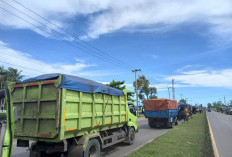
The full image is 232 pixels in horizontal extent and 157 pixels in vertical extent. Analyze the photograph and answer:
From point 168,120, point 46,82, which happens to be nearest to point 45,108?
point 46,82

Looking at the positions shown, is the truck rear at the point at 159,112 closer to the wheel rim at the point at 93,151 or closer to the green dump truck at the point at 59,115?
the green dump truck at the point at 59,115

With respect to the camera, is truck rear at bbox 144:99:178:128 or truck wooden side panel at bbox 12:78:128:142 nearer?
truck wooden side panel at bbox 12:78:128:142

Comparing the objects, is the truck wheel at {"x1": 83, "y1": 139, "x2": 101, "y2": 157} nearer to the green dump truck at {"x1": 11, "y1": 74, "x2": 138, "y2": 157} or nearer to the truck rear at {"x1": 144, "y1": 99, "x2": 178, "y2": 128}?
the green dump truck at {"x1": 11, "y1": 74, "x2": 138, "y2": 157}

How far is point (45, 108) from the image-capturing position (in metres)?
4.79

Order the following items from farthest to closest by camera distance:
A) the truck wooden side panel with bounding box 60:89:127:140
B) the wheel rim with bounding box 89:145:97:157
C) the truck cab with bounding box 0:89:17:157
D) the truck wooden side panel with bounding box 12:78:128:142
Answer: the wheel rim with bounding box 89:145:97:157 → the truck wooden side panel with bounding box 60:89:127:140 → the truck wooden side panel with bounding box 12:78:128:142 → the truck cab with bounding box 0:89:17:157

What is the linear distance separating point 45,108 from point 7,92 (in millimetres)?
1803

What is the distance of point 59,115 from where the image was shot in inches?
175

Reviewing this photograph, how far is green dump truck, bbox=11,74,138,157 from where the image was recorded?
457 centimetres

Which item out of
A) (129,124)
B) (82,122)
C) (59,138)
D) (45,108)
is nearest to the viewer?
(59,138)

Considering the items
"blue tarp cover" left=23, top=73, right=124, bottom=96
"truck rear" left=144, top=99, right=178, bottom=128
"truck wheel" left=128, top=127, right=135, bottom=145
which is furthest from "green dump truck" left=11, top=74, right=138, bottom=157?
"truck rear" left=144, top=99, right=178, bottom=128

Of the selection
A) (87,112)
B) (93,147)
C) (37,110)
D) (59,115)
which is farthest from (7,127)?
(93,147)

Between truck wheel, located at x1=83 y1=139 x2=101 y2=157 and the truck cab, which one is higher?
the truck cab

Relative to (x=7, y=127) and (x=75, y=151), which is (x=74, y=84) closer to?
(x=75, y=151)

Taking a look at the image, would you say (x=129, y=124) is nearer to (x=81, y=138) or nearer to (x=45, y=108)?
(x=81, y=138)
